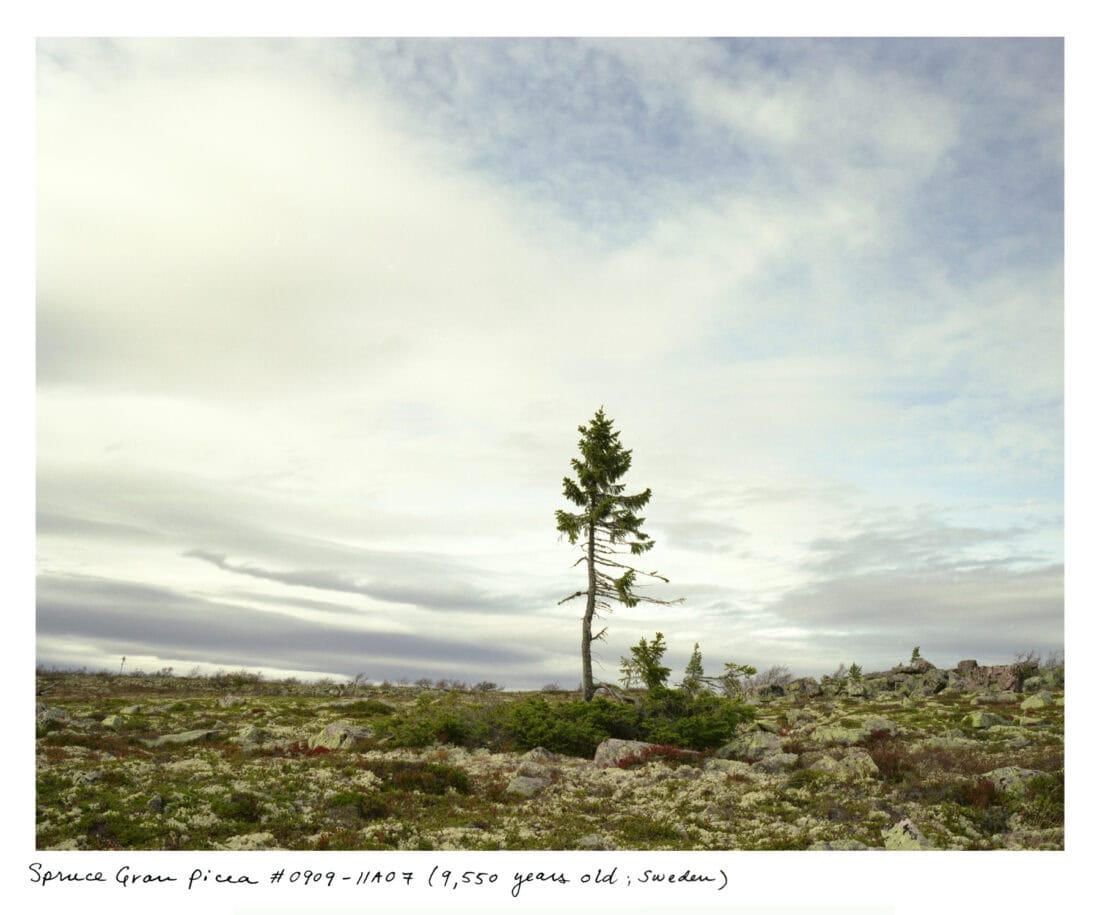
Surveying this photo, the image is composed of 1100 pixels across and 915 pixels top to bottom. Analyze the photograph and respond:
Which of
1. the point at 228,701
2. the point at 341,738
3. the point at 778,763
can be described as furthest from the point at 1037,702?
the point at 228,701

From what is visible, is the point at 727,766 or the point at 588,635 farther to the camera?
the point at 588,635

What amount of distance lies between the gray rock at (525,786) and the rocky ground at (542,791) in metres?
0.10

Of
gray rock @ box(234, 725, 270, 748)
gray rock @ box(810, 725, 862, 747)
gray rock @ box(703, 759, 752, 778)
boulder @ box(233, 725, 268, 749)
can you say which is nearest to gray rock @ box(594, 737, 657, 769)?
gray rock @ box(703, 759, 752, 778)

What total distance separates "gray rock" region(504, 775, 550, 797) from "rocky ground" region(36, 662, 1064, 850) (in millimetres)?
102

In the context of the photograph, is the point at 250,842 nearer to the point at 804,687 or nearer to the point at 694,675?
the point at 694,675

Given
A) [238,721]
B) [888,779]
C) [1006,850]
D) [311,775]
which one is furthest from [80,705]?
[1006,850]

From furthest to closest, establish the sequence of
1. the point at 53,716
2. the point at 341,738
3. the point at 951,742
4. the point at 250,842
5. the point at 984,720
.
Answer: the point at 984,720
the point at 53,716
the point at 341,738
the point at 951,742
the point at 250,842

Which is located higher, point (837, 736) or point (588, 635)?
point (588, 635)

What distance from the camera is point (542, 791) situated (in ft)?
74.4

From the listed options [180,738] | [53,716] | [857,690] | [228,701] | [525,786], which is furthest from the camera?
[857,690]

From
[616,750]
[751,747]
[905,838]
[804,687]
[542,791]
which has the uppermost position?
[905,838]

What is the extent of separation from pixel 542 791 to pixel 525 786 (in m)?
0.58
